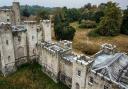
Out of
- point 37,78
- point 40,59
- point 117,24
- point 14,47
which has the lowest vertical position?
point 37,78

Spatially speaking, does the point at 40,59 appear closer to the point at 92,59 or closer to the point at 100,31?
the point at 92,59

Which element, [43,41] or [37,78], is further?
[43,41]

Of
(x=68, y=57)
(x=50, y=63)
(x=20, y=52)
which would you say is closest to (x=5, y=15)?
(x=20, y=52)

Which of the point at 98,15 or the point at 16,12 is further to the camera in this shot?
the point at 98,15

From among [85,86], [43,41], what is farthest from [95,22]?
[85,86]

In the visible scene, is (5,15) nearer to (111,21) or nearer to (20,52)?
(20,52)

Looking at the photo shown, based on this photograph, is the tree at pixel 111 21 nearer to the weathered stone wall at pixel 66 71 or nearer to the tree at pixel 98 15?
the tree at pixel 98 15

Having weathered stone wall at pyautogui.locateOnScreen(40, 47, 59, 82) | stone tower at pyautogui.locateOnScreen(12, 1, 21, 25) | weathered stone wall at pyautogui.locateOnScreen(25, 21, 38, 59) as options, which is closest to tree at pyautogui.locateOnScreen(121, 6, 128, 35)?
weathered stone wall at pyautogui.locateOnScreen(25, 21, 38, 59)
